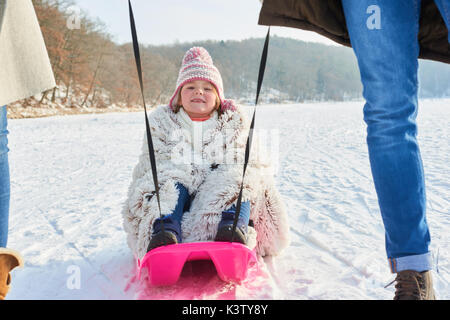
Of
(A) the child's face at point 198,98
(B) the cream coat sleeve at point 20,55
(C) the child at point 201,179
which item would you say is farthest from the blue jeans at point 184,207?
(B) the cream coat sleeve at point 20,55

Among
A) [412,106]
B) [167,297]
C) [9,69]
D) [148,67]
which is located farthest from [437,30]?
[148,67]

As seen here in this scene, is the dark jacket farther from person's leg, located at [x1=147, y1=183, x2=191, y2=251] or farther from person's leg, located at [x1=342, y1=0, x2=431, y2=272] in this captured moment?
person's leg, located at [x1=147, y1=183, x2=191, y2=251]

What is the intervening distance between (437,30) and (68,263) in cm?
Result: 158

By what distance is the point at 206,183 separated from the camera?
54.7 inches

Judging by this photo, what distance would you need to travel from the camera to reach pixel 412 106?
870 millimetres

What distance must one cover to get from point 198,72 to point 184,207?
0.72 metres

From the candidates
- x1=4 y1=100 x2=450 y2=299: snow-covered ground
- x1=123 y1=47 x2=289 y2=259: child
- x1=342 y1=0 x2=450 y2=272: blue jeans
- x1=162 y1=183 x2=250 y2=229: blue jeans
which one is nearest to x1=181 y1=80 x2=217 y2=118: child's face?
x1=123 y1=47 x2=289 y2=259: child

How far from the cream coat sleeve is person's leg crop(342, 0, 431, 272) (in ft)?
3.27

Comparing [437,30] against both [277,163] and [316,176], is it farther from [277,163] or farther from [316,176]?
[277,163]

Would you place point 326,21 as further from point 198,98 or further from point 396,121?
point 198,98

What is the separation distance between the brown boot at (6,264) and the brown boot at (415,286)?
98cm

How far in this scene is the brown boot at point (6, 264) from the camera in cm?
82

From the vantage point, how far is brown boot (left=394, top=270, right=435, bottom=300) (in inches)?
30.5

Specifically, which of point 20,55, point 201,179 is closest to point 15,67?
point 20,55
